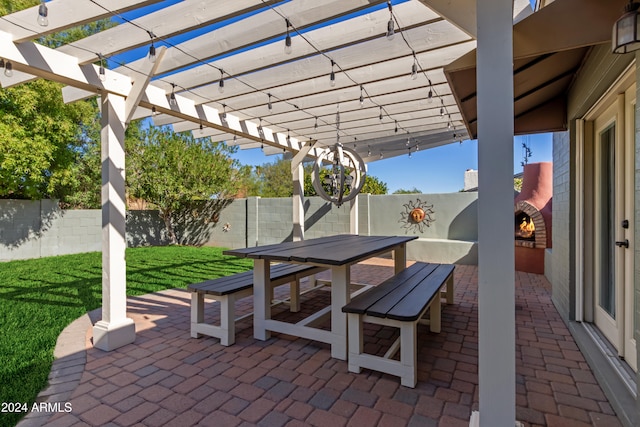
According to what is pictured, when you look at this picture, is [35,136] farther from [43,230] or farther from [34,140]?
[43,230]

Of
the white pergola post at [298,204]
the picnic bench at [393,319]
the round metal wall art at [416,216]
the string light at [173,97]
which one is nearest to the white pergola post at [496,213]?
the picnic bench at [393,319]

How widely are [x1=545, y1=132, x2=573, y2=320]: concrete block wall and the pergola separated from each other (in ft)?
5.05

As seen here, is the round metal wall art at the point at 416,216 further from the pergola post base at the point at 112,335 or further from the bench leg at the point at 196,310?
the pergola post base at the point at 112,335

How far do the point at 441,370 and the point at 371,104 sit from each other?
360 cm

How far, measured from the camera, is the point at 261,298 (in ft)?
10.2

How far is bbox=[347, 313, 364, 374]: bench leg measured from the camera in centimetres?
246

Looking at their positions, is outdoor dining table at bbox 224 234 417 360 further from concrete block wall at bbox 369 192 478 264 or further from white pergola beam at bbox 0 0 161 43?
concrete block wall at bbox 369 192 478 264

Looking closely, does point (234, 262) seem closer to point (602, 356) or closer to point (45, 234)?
point (45, 234)

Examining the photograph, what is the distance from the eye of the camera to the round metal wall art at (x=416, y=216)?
7.75 meters

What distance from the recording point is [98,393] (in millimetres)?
2203

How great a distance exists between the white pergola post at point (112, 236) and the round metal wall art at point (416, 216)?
6.22 metres

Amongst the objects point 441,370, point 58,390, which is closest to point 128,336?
point 58,390

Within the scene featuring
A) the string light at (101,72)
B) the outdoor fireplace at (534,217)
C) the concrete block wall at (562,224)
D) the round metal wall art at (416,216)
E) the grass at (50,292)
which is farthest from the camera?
the round metal wall art at (416,216)

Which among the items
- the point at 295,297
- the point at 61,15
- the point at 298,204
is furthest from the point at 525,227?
the point at 61,15
